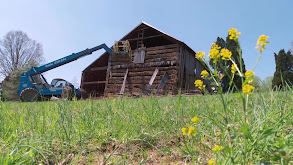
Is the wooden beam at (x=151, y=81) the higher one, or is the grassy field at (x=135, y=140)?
the wooden beam at (x=151, y=81)

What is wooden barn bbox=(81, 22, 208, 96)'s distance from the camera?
12.1 metres

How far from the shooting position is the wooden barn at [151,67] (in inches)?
477

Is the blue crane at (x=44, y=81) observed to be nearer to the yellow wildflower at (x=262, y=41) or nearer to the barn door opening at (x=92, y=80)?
the barn door opening at (x=92, y=80)

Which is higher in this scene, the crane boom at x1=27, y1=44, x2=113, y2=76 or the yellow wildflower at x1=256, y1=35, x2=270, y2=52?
the crane boom at x1=27, y1=44, x2=113, y2=76

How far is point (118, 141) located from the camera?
1601 millimetres

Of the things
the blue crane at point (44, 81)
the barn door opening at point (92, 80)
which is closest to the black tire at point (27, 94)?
the blue crane at point (44, 81)

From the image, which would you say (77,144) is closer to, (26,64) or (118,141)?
(118,141)

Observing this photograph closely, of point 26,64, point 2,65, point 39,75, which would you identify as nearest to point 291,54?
point 39,75

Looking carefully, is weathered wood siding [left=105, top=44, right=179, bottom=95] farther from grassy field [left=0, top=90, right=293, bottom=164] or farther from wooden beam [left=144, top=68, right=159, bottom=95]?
grassy field [left=0, top=90, right=293, bottom=164]

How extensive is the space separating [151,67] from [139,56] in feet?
4.80

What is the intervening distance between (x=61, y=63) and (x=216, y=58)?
46.6ft

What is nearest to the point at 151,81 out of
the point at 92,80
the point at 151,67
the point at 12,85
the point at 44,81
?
the point at 151,67

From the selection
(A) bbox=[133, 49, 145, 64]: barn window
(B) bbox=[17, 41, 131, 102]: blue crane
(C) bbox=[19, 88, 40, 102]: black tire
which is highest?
(A) bbox=[133, 49, 145, 64]: barn window

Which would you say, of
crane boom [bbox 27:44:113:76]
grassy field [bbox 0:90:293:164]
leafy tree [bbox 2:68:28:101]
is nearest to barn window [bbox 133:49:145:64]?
crane boom [bbox 27:44:113:76]
